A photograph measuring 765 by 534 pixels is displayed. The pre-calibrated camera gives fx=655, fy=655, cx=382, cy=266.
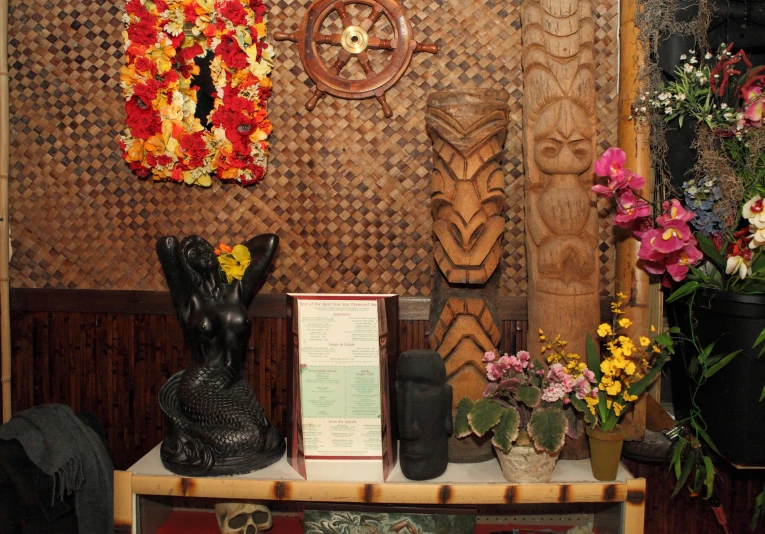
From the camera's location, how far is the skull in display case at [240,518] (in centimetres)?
213

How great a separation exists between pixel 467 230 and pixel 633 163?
0.69m

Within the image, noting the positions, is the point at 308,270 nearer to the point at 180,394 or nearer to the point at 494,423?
the point at 180,394

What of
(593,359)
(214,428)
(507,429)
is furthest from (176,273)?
(593,359)

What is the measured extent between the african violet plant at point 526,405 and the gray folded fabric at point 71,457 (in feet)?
3.98

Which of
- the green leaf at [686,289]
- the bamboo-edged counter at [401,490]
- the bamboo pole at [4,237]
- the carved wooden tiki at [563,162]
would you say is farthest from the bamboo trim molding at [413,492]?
the bamboo pole at [4,237]

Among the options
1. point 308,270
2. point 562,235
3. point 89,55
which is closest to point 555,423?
point 562,235

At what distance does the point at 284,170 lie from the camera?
253cm

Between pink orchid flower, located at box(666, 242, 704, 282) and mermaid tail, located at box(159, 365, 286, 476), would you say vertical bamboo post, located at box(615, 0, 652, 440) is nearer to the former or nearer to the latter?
pink orchid flower, located at box(666, 242, 704, 282)

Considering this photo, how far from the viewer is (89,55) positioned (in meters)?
2.55

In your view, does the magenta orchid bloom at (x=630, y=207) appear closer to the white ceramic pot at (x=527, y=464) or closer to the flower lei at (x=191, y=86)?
the white ceramic pot at (x=527, y=464)

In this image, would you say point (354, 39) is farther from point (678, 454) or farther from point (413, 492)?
point (678, 454)

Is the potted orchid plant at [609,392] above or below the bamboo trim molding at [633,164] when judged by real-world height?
below

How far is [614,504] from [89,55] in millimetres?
2490

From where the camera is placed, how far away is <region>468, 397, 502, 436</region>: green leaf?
6.19 feet
